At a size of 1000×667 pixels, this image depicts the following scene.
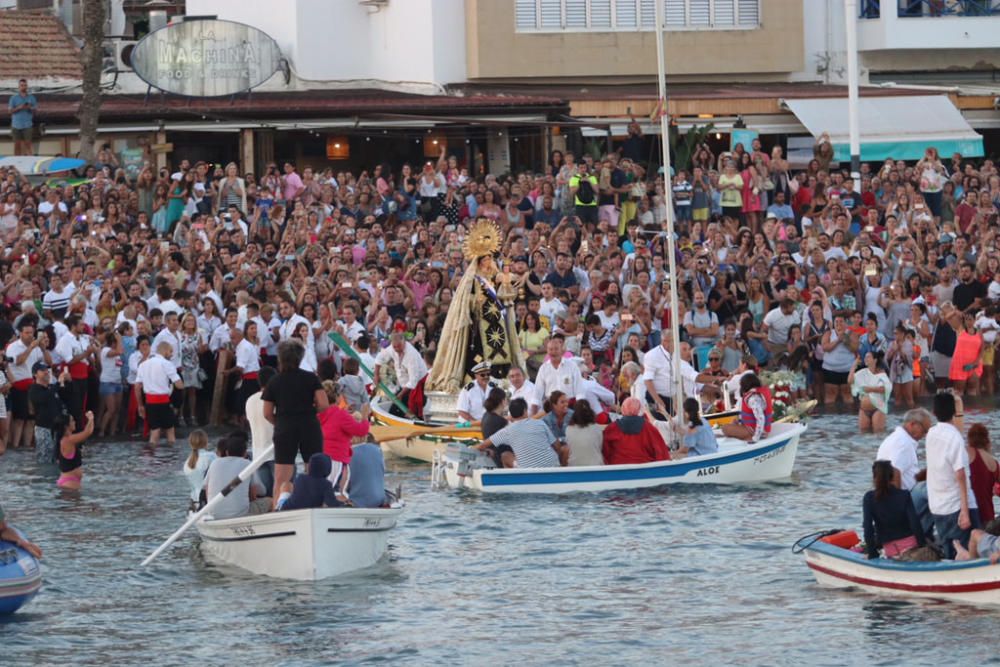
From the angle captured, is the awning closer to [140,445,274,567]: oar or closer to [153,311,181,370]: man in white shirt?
[153,311,181,370]: man in white shirt

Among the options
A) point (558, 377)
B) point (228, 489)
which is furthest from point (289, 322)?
point (228, 489)

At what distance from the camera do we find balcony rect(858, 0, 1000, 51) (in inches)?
1943

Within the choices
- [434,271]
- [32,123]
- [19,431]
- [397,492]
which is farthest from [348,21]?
[397,492]

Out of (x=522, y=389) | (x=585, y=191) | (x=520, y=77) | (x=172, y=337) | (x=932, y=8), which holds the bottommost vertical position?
(x=522, y=389)

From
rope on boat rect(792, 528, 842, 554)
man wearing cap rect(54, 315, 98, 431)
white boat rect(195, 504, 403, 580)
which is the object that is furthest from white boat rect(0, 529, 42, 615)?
man wearing cap rect(54, 315, 98, 431)

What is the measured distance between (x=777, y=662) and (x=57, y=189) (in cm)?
2088

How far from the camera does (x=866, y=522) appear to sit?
1916cm

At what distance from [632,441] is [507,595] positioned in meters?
5.26

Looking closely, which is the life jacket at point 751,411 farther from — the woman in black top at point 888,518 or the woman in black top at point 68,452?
the woman in black top at point 68,452

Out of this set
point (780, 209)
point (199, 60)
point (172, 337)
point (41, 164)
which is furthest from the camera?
point (199, 60)

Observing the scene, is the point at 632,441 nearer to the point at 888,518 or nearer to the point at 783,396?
the point at 783,396

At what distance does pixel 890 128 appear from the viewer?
45406 millimetres

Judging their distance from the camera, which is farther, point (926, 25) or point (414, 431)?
point (926, 25)

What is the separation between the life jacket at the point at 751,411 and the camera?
86.9 ft
